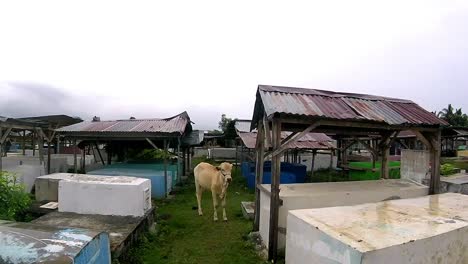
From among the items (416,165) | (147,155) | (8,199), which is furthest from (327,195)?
(147,155)

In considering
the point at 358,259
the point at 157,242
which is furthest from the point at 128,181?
the point at 358,259

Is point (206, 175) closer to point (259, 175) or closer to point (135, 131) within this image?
point (259, 175)

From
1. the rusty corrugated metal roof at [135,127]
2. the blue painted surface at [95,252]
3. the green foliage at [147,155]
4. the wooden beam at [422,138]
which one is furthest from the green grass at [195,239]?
the green foliage at [147,155]

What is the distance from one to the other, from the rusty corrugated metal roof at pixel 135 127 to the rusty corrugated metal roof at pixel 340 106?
599 cm

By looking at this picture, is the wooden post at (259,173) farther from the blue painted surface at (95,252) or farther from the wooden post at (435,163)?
the wooden post at (435,163)

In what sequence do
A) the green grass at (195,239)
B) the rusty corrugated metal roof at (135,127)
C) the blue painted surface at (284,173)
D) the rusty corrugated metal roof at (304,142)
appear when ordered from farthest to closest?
the rusty corrugated metal roof at (304,142), the blue painted surface at (284,173), the rusty corrugated metal roof at (135,127), the green grass at (195,239)

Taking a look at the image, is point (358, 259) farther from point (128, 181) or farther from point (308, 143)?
point (308, 143)

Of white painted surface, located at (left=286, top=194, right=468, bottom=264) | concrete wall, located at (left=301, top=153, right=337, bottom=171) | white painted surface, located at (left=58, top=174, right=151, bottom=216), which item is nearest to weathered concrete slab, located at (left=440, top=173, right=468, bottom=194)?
white painted surface, located at (left=286, top=194, right=468, bottom=264)

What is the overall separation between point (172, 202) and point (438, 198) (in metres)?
8.61

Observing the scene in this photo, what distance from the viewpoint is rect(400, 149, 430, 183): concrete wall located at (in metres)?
11.8

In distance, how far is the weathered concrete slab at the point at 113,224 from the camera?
18.9 ft

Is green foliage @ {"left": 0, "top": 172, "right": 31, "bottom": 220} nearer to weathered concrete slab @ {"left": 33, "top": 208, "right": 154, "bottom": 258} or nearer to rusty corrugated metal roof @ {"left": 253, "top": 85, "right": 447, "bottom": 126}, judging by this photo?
weathered concrete slab @ {"left": 33, "top": 208, "right": 154, "bottom": 258}

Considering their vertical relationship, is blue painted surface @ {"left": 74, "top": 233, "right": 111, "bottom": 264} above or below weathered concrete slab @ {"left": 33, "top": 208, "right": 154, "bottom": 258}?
above

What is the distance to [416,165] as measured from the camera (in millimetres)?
12383
